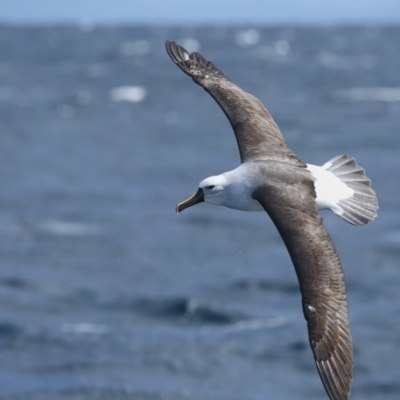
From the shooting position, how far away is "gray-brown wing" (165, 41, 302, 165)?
11.2 meters

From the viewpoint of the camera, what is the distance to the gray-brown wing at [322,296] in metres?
9.44

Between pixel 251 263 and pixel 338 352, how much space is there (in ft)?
70.9

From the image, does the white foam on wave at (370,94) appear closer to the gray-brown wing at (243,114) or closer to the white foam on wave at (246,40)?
the white foam on wave at (246,40)

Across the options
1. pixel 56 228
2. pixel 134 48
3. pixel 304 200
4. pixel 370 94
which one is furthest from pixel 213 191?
pixel 134 48

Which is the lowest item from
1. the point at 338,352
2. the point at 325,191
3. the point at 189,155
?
the point at 338,352

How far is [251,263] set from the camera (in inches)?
1225

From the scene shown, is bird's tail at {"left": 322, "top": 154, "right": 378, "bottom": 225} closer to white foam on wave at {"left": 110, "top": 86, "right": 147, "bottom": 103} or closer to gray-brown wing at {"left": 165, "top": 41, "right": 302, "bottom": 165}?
gray-brown wing at {"left": 165, "top": 41, "right": 302, "bottom": 165}

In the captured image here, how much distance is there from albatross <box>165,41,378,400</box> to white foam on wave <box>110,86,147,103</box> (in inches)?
2295

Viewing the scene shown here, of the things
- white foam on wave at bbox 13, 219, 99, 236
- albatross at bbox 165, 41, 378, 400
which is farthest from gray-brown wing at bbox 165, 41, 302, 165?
white foam on wave at bbox 13, 219, 99, 236

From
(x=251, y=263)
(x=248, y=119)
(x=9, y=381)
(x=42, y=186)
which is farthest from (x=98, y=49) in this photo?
(x=248, y=119)

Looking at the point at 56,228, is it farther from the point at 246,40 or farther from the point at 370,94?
the point at 246,40

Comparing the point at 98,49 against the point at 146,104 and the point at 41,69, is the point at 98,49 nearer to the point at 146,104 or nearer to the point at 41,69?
the point at 41,69

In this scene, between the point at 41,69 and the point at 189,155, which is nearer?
the point at 189,155

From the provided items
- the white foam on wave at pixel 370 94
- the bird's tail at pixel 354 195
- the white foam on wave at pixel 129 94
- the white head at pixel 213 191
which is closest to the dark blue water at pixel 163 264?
the white foam on wave at pixel 370 94
